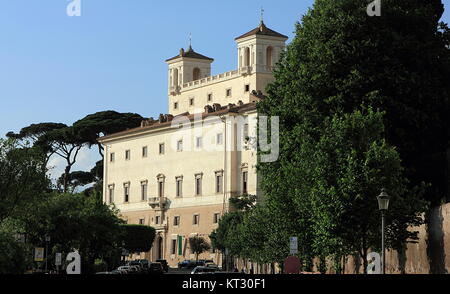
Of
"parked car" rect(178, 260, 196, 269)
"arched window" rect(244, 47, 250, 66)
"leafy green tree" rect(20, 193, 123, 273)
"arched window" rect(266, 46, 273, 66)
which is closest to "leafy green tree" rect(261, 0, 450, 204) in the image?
"leafy green tree" rect(20, 193, 123, 273)

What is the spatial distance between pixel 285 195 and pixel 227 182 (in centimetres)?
5341

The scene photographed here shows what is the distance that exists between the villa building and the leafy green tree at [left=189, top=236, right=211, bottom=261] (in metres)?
0.73

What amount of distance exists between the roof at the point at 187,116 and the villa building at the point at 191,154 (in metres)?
0.11

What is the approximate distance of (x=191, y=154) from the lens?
331 feet

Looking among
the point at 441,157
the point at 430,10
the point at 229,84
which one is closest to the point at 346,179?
the point at 441,157

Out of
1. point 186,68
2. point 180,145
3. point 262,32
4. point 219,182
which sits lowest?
point 219,182

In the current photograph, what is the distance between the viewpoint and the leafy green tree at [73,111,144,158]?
388 feet

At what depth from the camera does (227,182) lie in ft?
314

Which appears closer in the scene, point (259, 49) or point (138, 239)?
point (138, 239)

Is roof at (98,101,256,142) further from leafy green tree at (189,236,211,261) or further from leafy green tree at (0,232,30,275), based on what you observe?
leafy green tree at (0,232,30,275)

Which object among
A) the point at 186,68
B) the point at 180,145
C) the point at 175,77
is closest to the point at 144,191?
the point at 180,145

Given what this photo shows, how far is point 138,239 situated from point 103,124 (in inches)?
1006

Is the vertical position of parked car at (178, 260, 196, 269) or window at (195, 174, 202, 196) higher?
window at (195, 174, 202, 196)

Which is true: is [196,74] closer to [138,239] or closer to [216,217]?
[216,217]
